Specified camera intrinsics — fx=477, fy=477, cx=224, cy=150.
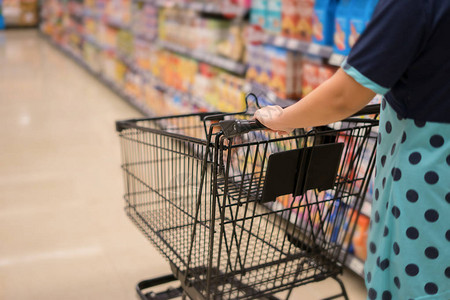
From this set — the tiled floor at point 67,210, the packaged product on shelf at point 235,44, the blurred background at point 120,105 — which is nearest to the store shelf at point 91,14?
the blurred background at point 120,105

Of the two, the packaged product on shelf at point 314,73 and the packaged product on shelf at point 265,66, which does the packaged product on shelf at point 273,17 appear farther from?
the packaged product on shelf at point 314,73

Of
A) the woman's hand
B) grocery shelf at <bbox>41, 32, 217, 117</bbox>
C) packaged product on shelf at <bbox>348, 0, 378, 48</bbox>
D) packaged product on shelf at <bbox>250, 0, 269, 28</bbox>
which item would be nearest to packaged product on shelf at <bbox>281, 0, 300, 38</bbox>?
packaged product on shelf at <bbox>250, 0, 269, 28</bbox>

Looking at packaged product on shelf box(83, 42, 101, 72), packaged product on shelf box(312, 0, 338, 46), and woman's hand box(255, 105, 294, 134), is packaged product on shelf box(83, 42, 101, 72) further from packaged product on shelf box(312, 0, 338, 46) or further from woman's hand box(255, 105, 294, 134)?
woman's hand box(255, 105, 294, 134)

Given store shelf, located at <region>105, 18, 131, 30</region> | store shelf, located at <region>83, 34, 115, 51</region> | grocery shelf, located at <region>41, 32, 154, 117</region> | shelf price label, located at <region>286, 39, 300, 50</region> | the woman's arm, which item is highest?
the woman's arm

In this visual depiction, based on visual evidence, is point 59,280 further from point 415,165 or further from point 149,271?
point 415,165

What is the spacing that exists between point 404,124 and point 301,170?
37 centimetres

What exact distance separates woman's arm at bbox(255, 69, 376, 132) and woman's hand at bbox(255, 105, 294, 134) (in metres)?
0.02

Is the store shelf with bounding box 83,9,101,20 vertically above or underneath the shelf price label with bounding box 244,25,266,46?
underneath

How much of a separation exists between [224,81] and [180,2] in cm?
110

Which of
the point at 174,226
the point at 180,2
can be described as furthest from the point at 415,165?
the point at 180,2

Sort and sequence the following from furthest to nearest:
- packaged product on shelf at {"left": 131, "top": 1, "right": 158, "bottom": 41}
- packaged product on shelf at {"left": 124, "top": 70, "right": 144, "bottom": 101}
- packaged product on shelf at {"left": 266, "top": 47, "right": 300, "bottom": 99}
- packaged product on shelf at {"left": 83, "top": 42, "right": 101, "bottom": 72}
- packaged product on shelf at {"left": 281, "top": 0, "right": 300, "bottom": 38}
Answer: packaged product on shelf at {"left": 83, "top": 42, "right": 101, "bottom": 72} → packaged product on shelf at {"left": 124, "top": 70, "right": 144, "bottom": 101} → packaged product on shelf at {"left": 131, "top": 1, "right": 158, "bottom": 41} → packaged product on shelf at {"left": 266, "top": 47, "right": 300, "bottom": 99} → packaged product on shelf at {"left": 281, "top": 0, "right": 300, "bottom": 38}

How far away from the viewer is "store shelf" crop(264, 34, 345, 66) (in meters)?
2.50

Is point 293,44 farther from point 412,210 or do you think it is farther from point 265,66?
point 412,210

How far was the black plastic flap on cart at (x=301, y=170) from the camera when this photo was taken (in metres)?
1.39
